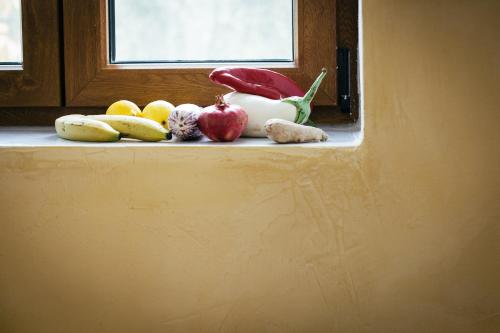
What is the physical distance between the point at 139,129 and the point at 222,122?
0.47 ft

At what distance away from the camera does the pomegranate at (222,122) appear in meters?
0.85

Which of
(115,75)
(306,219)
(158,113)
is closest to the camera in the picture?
(306,219)

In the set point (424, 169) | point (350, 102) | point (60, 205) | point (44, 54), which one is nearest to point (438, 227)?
Result: point (424, 169)

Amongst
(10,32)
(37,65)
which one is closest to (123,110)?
(37,65)

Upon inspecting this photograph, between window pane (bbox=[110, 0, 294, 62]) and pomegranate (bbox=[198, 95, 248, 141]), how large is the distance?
323mm

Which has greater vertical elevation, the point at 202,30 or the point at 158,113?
Result: the point at 202,30

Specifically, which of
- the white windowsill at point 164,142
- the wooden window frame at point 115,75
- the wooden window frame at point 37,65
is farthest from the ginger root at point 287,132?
the wooden window frame at point 37,65

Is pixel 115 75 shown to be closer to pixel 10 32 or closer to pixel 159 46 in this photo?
pixel 159 46

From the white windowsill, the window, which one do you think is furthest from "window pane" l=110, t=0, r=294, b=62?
the white windowsill

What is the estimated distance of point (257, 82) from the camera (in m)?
1.03

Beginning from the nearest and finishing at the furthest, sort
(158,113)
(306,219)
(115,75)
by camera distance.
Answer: (306,219) < (158,113) < (115,75)

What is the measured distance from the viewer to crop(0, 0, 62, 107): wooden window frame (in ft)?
3.71

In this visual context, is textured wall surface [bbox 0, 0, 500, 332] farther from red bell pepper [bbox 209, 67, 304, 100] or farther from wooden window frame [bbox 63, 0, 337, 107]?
wooden window frame [bbox 63, 0, 337, 107]

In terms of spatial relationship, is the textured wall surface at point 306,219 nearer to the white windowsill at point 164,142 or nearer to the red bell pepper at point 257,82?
the white windowsill at point 164,142
